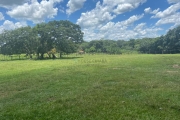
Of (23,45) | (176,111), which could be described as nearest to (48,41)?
(23,45)

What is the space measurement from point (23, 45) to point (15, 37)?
129 inches

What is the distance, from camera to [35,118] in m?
6.30

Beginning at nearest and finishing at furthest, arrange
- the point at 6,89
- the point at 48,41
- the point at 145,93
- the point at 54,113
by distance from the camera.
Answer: the point at 54,113 → the point at 145,93 → the point at 6,89 → the point at 48,41

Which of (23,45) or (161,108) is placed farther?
(23,45)

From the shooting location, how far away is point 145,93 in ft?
29.8

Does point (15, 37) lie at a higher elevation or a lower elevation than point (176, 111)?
higher

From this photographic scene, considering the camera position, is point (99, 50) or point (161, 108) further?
point (99, 50)

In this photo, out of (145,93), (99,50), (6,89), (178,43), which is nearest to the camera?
(145,93)

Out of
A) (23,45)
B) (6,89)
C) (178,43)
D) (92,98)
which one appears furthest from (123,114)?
(178,43)

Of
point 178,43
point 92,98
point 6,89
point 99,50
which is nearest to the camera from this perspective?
point 92,98

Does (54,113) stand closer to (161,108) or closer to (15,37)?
(161,108)

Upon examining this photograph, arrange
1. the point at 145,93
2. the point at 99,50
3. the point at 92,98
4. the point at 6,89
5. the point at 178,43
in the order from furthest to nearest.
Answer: the point at 99,50, the point at 178,43, the point at 6,89, the point at 145,93, the point at 92,98

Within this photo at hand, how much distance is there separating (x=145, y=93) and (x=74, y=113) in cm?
439

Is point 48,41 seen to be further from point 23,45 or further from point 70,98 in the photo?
point 70,98
